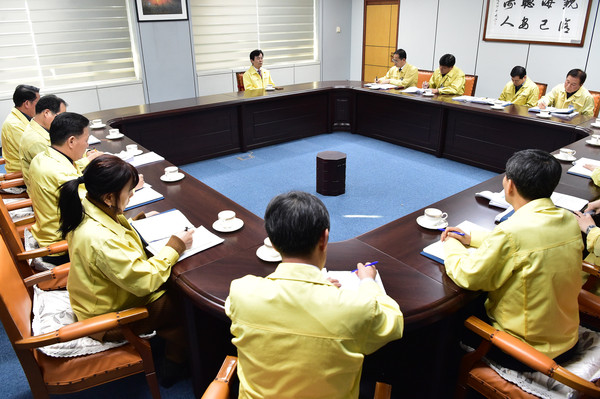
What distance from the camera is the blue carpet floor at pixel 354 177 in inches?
148

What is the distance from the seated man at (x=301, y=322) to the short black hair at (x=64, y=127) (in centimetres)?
160

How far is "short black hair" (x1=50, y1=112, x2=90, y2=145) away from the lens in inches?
87.1

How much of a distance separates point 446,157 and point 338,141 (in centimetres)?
140

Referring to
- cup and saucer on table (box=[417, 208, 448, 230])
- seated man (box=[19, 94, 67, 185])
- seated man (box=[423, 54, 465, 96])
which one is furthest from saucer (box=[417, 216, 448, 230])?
seated man (box=[423, 54, 465, 96])

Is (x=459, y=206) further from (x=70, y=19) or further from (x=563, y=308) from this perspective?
(x=70, y=19)

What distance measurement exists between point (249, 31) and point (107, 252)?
20.9ft

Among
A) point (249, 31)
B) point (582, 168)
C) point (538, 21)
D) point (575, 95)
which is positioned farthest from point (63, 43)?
point (538, 21)

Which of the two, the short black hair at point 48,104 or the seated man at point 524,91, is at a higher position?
the short black hair at point 48,104

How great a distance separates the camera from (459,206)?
88.9 inches

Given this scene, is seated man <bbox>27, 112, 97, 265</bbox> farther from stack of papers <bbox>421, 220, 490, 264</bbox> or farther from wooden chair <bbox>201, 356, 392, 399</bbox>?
stack of papers <bbox>421, 220, 490, 264</bbox>

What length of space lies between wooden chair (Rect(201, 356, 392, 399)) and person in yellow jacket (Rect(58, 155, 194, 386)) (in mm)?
453

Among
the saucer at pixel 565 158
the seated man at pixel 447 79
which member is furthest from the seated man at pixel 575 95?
the saucer at pixel 565 158

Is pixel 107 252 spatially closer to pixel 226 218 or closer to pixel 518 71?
pixel 226 218

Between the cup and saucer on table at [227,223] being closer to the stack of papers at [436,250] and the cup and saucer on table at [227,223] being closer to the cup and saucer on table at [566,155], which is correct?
the stack of papers at [436,250]
